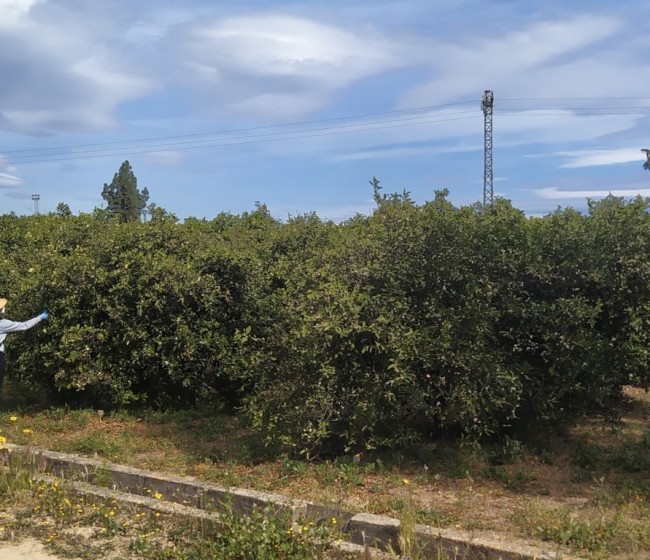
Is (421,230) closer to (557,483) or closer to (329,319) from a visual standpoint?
(329,319)

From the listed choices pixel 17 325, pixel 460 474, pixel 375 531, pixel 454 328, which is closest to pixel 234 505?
pixel 375 531

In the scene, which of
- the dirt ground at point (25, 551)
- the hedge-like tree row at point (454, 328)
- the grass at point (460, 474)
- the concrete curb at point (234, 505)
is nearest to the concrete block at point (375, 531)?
the concrete curb at point (234, 505)

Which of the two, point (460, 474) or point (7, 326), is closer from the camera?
point (460, 474)

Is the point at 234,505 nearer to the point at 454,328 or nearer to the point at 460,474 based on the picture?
the point at 460,474

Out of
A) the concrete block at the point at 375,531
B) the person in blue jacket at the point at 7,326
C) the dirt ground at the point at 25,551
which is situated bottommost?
the dirt ground at the point at 25,551

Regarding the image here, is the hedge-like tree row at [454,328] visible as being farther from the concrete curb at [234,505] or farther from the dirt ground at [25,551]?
the dirt ground at [25,551]

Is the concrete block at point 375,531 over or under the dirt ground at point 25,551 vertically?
over

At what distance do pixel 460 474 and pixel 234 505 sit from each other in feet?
5.58

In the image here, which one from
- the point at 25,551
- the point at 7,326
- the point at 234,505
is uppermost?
the point at 7,326

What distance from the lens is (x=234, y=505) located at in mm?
4406

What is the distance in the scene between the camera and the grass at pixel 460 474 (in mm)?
3951

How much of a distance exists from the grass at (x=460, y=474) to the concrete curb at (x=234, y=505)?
166mm

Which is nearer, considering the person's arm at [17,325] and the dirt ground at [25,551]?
the dirt ground at [25,551]

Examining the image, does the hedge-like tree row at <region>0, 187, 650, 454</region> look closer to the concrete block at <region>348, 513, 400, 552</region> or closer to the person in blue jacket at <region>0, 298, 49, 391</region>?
the concrete block at <region>348, 513, 400, 552</region>
